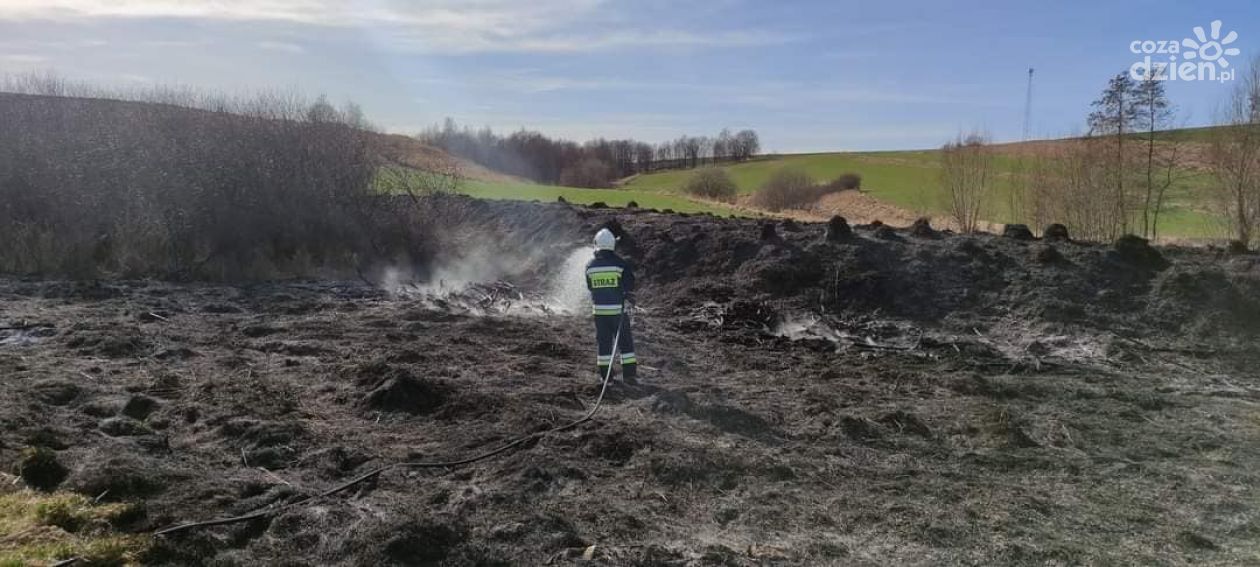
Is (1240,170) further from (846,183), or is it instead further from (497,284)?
(846,183)

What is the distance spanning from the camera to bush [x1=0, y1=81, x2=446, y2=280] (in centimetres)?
1389

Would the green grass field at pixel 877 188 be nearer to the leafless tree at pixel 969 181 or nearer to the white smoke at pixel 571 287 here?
the leafless tree at pixel 969 181

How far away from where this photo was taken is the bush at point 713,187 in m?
51.6

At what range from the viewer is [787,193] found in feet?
147

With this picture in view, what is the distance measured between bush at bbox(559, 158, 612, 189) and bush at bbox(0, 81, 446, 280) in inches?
1701

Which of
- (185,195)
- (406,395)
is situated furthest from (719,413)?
(185,195)

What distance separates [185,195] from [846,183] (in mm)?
42371

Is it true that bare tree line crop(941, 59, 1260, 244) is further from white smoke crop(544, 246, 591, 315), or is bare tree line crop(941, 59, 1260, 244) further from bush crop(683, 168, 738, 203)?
bush crop(683, 168, 738, 203)

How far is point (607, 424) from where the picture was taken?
6.11 m

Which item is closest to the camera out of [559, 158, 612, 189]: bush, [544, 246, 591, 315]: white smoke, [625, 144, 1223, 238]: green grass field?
[544, 246, 591, 315]: white smoke

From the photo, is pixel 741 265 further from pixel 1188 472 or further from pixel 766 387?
pixel 1188 472

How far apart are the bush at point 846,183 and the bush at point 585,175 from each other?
63.4 feet

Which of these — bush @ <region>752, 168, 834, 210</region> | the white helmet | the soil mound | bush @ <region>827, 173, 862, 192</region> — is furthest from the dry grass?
bush @ <region>827, 173, 862, 192</region>

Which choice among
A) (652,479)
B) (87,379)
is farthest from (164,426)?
(652,479)
